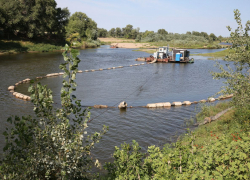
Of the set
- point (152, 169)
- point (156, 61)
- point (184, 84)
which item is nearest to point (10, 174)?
point (152, 169)

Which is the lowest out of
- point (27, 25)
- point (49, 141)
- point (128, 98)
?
point (128, 98)

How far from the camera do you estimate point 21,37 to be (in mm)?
64625

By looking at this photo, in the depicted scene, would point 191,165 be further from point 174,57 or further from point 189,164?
point 174,57

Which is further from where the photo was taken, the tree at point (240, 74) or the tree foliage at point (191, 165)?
the tree at point (240, 74)

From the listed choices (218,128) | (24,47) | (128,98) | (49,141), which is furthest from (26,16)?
(49,141)

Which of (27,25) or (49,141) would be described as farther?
(27,25)

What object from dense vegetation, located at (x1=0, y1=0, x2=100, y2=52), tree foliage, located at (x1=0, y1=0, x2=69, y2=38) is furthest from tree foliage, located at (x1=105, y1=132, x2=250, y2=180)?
tree foliage, located at (x1=0, y1=0, x2=69, y2=38)

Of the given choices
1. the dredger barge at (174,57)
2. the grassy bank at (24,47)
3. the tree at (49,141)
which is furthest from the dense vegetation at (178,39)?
the tree at (49,141)

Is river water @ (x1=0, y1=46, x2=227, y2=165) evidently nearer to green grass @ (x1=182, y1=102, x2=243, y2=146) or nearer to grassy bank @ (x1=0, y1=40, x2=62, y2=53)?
green grass @ (x1=182, y1=102, x2=243, y2=146)

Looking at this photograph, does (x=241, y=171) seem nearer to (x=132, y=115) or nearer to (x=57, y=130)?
(x=57, y=130)

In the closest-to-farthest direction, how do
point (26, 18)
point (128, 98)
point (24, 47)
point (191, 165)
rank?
point (191, 165), point (128, 98), point (24, 47), point (26, 18)

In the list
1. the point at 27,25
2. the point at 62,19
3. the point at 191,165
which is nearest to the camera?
the point at 191,165

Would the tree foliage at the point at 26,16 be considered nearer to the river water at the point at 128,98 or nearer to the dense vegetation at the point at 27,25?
the dense vegetation at the point at 27,25

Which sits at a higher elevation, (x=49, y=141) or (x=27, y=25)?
(x=27, y=25)
